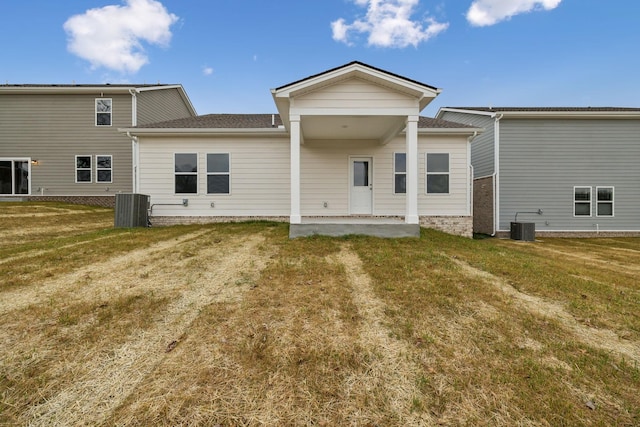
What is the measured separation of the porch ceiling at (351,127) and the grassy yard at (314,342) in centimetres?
424

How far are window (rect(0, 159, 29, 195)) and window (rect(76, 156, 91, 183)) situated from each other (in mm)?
2493

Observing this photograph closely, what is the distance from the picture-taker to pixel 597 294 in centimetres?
403

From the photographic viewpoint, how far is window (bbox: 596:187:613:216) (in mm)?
11570

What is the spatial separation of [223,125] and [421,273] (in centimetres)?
848

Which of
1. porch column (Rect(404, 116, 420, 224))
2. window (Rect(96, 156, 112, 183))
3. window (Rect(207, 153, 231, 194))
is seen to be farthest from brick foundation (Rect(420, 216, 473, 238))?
window (Rect(96, 156, 112, 183))

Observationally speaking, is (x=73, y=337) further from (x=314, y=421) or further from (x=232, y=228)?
(x=232, y=228)

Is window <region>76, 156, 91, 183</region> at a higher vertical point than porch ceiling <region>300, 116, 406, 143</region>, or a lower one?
lower

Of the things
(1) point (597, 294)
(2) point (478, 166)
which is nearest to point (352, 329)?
(1) point (597, 294)

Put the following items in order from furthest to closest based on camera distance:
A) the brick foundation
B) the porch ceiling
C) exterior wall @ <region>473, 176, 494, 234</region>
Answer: exterior wall @ <region>473, 176, 494, 234</region> → the brick foundation → the porch ceiling

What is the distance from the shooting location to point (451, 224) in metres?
9.95

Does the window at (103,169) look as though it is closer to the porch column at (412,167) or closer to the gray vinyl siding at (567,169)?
the porch column at (412,167)

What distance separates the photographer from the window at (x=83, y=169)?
46.0ft

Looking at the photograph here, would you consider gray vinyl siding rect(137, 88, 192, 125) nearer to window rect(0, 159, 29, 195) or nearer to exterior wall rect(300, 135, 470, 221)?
window rect(0, 159, 29, 195)

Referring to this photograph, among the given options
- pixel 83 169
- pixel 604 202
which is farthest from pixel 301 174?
pixel 604 202
